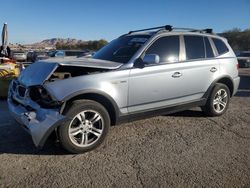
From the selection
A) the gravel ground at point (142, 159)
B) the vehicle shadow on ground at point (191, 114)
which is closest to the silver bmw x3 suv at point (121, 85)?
the vehicle shadow on ground at point (191, 114)

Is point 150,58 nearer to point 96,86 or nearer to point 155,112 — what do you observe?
point 155,112

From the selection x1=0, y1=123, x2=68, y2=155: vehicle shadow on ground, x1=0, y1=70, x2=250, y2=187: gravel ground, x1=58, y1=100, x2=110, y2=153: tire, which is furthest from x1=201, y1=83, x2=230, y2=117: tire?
x1=0, y1=123, x2=68, y2=155: vehicle shadow on ground

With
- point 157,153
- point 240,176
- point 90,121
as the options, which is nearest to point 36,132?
point 90,121

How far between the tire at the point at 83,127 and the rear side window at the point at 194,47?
7.32 ft

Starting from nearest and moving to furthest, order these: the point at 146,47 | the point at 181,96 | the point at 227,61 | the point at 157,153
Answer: the point at 157,153, the point at 146,47, the point at 181,96, the point at 227,61

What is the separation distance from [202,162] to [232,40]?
60.3 m

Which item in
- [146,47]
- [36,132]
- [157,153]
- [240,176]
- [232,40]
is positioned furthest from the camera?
[232,40]

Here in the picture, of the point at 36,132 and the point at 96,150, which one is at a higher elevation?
Result: the point at 36,132

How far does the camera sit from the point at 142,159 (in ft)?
13.3

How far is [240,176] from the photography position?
3627 mm

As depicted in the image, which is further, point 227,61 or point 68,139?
point 227,61

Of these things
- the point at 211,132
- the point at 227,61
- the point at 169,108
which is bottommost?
the point at 211,132

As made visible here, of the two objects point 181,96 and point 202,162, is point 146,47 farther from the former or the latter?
point 202,162

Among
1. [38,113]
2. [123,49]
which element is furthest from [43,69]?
[123,49]
